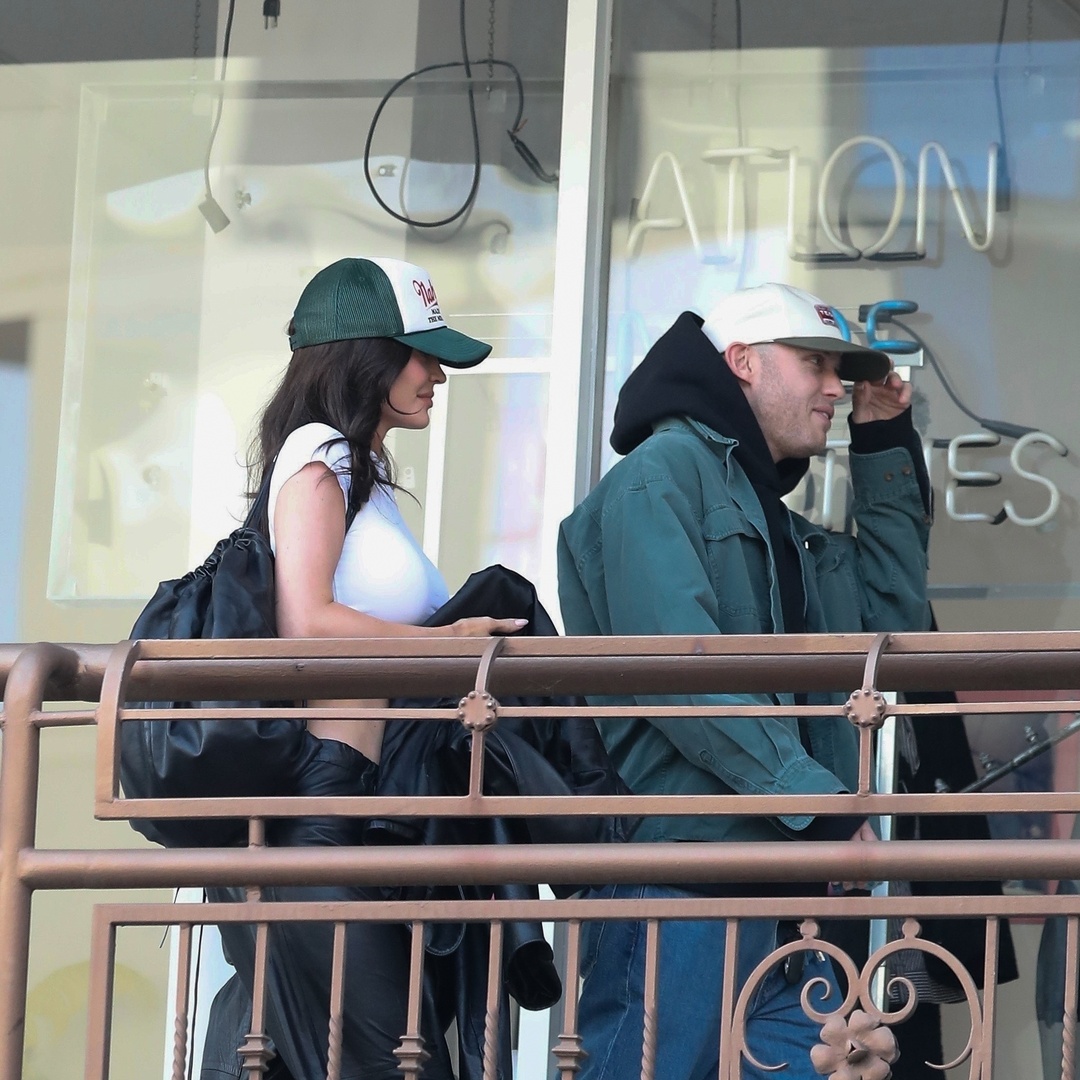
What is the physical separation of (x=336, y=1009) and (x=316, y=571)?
768 mm

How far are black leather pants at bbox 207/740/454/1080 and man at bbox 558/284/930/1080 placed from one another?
1.69 feet

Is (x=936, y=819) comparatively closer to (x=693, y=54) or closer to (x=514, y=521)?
(x=514, y=521)

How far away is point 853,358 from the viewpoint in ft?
13.5

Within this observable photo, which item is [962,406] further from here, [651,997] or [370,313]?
[651,997]

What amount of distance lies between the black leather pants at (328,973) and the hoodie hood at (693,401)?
1.07m

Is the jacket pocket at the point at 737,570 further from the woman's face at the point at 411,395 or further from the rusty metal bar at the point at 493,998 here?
the rusty metal bar at the point at 493,998

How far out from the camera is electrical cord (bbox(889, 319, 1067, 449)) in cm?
464

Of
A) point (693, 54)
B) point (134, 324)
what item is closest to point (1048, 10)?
point (693, 54)

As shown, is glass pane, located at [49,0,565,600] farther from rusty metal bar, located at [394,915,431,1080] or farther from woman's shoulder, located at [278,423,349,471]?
rusty metal bar, located at [394,915,431,1080]

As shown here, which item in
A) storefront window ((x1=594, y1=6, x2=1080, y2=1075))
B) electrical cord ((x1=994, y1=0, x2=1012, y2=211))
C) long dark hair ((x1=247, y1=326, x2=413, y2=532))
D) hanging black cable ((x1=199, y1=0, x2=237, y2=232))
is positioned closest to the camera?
long dark hair ((x1=247, y1=326, x2=413, y2=532))

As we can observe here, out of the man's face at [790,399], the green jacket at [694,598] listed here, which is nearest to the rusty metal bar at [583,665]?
the green jacket at [694,598]

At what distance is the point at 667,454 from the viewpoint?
3580 millimetres

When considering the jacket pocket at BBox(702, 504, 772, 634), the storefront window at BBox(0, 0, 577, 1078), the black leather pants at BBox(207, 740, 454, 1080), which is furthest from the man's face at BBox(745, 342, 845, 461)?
the black leather pants at BBox(207, 740, 454, 1080)

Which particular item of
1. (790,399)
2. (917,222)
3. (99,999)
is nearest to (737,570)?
(790,399)
